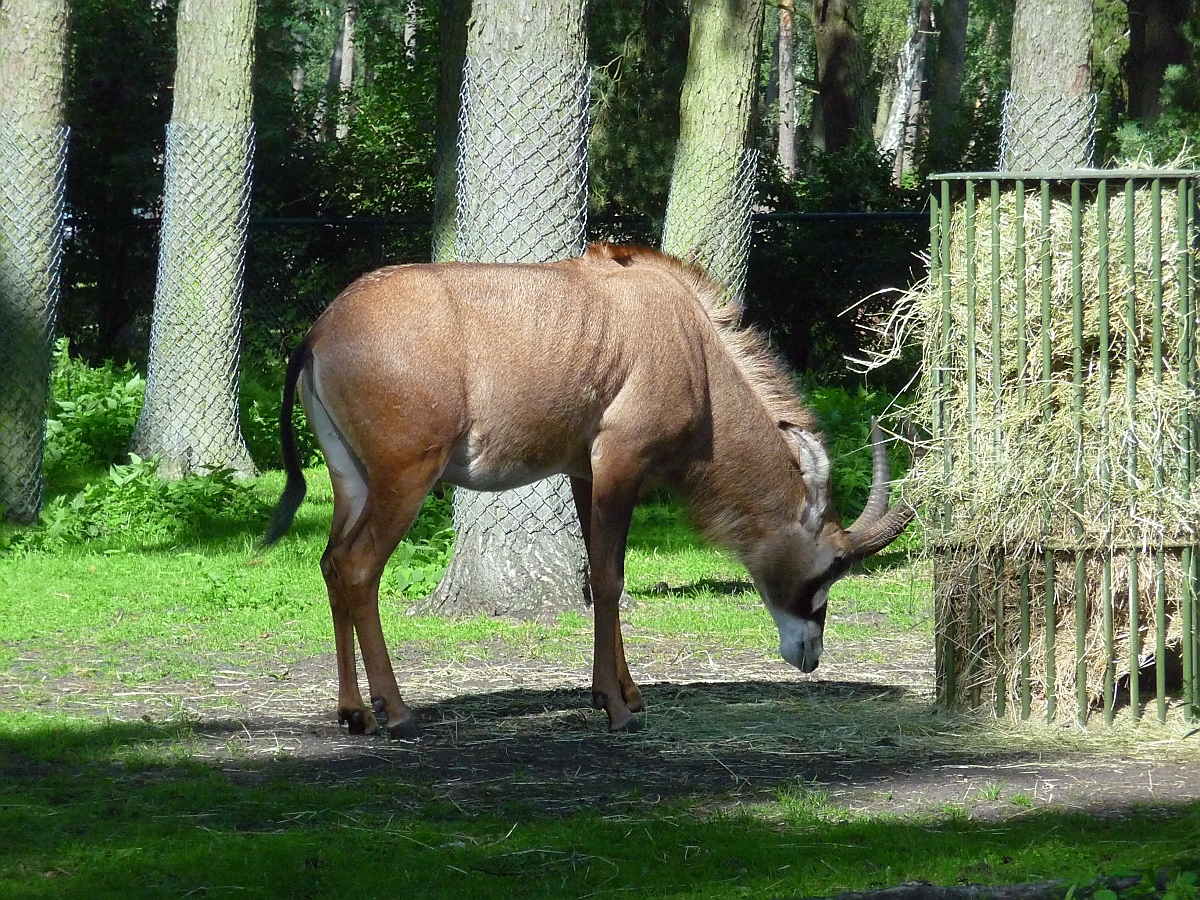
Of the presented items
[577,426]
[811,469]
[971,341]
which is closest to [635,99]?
[811,469]

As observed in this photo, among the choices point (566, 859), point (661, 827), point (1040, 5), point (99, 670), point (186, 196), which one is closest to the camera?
point (566, 859)

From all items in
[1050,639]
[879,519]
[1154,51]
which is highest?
[1154,51]

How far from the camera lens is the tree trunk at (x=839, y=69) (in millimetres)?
23469

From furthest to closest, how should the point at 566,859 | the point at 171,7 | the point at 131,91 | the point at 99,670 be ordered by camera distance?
the point at 171,7 < the point at 131,91 < the point at 99,670 < the point at 566,859

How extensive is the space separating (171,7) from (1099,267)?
54.2ft

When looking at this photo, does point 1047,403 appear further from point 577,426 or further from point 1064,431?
point 577,426

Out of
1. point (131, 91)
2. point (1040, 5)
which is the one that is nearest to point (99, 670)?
point (1040, 5)

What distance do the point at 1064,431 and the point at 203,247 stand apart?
864 centimetres

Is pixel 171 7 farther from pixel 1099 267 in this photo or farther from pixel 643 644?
pixel 1099 267

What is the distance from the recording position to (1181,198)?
240 inches

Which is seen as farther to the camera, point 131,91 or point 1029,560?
point 131,91

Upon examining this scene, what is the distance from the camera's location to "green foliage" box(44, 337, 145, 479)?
13.5m

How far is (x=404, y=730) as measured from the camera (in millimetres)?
6207

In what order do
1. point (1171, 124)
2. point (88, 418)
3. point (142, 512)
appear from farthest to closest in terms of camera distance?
point (1171, 124), point (88, 418), point (142, 512)
